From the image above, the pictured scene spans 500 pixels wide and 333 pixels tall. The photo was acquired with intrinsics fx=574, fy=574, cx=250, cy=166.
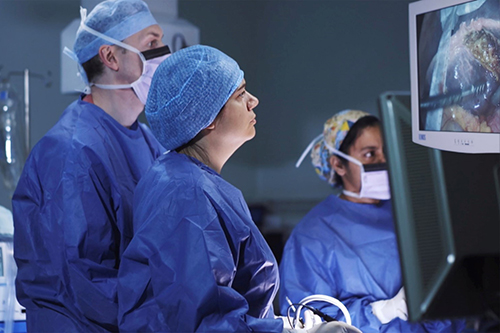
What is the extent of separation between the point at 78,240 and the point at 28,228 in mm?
245

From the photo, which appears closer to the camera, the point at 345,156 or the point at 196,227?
the point at 196,227

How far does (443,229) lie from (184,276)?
0.55 meters

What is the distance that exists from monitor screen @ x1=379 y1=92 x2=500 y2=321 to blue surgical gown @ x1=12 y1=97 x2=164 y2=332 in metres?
0.93

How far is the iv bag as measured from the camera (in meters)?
2.87

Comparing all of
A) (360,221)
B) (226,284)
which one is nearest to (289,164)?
(360,221)

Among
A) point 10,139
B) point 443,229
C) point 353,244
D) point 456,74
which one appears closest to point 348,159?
point 353,244

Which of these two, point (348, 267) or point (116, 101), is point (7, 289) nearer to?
point (116, 101)

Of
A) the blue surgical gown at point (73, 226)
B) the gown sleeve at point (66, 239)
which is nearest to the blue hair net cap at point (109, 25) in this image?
the blue surgical gown at point (73, 226)

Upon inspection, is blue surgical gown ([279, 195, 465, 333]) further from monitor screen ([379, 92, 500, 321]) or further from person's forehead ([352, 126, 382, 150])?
monitor screen ([379, 92, 500, 321])

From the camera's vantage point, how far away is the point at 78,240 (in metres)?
1.57

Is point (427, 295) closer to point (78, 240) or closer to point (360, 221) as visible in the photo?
point (78, 240)

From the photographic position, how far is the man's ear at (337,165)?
7.98ft

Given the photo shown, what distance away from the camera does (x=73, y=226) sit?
158 cm

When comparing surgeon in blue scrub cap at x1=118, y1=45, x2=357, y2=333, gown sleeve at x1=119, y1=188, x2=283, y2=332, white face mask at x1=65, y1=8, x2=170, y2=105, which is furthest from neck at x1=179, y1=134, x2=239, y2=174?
white face mask at x1=65, y1=8, x2=170, y2=105
